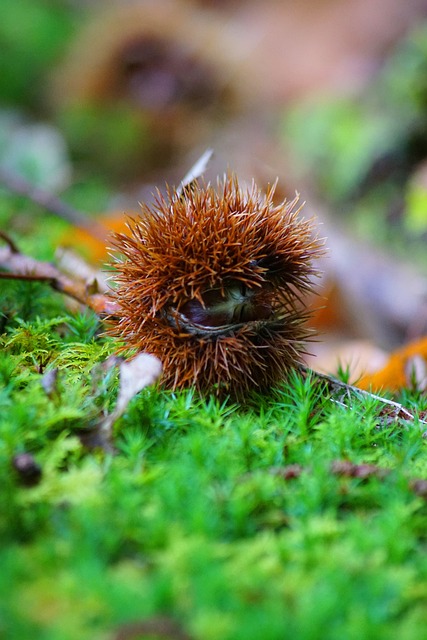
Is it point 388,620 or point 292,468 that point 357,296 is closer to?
point 292,468

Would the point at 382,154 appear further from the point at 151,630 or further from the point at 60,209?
the point at 151,630

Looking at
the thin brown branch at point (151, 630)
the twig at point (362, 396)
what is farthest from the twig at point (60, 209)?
the thin brown branch at point (151, 630)

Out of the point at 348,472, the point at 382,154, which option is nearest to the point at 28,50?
the point at 382,154

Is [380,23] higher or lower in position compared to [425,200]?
higher

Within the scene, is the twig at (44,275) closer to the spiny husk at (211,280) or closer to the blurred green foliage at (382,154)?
the spiny husk at (211,280)

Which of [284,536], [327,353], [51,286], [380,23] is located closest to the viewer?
[284,536]

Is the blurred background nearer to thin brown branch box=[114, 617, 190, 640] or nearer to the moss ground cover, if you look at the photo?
the moss ground cover

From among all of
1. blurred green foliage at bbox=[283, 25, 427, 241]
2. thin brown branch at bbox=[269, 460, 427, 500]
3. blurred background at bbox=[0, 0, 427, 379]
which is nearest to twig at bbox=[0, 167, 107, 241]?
blurred background at bbox=[0, 0, 427, 379]

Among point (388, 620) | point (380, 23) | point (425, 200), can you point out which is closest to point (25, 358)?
point (388, 620)
